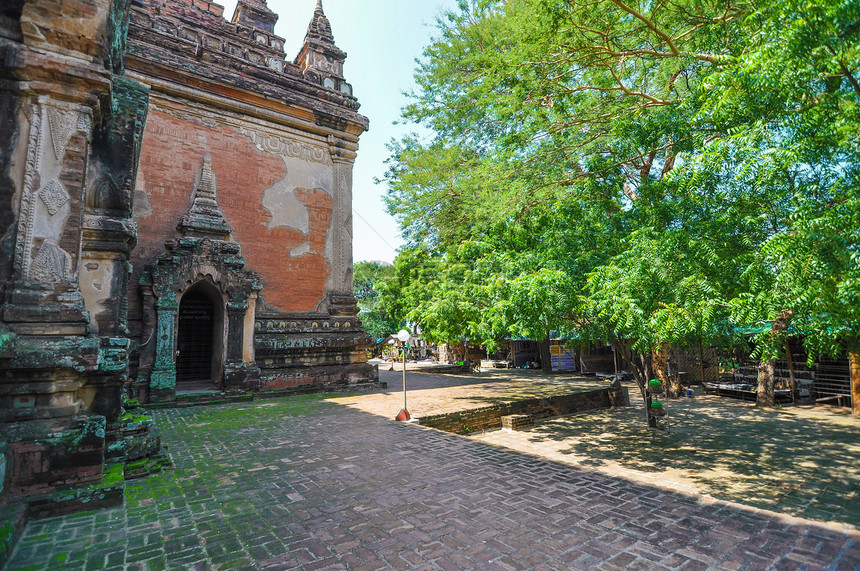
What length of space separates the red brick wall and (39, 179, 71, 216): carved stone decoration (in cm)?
757

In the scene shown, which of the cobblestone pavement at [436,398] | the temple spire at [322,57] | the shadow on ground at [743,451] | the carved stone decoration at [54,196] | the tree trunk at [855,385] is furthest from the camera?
the temple spire at [322,57]

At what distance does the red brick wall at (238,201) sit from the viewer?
11781mm

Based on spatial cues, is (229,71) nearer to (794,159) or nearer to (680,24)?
(680,24)

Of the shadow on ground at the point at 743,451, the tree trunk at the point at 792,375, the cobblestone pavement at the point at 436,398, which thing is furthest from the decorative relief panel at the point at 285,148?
the tree trunk at the point at 792,375

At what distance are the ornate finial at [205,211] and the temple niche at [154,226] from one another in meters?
0.04

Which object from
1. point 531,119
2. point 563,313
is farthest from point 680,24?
point 563,313

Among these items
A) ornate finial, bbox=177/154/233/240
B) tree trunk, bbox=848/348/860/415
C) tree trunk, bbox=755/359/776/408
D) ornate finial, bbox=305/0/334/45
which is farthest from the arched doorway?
tree trunk, bbox=848/348/860/415

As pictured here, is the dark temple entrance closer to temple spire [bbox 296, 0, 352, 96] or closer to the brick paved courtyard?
the brick paved courtyard

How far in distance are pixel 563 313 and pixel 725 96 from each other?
398 centimetres

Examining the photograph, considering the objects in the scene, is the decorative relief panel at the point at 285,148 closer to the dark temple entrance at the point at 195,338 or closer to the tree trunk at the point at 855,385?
the dark temple entrance at the point at 195,338

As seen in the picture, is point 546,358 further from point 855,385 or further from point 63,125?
point 63,125

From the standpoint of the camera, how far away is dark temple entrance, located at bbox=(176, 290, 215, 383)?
12586 mm

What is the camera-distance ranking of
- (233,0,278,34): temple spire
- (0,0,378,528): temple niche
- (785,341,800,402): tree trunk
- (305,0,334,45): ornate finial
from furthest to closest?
(305,0,334,45): ornate finial < (233,0,278,34): temple spire < (785,341,800,402): tree trunk < (0,0,378,528): temple niche

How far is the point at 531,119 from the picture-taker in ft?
29.0
